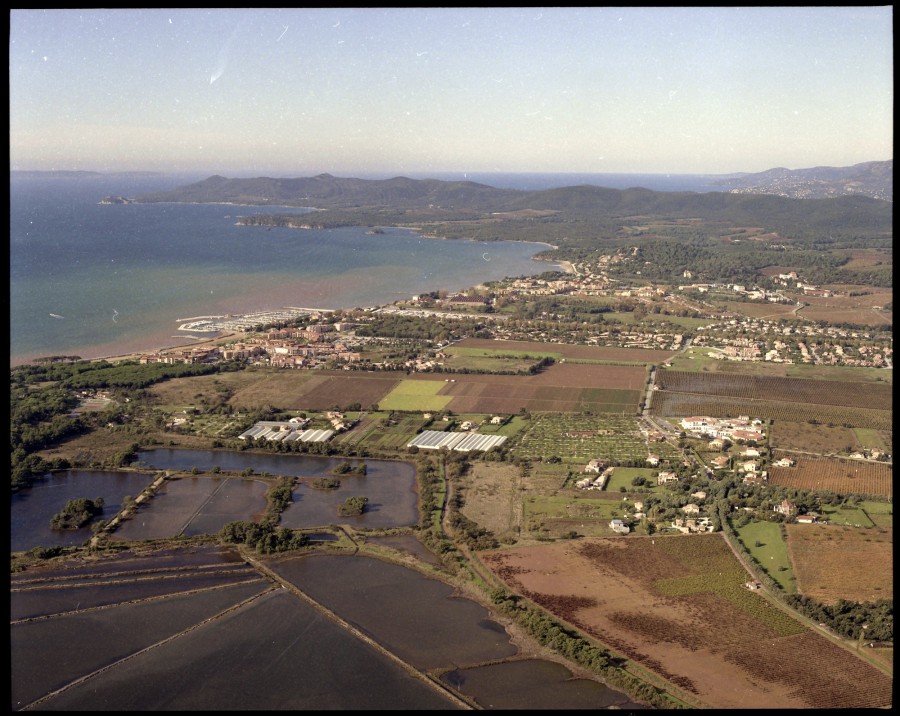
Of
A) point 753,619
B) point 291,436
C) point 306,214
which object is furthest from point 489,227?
point 753,619

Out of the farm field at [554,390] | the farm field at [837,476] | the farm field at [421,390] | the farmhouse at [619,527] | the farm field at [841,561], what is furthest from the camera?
the farm field at [421,390]

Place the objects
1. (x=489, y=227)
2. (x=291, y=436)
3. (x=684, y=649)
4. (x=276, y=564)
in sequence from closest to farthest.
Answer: (x=684, y=649) → (x=276, y=564) → (x=291, y=436) → (x=489, y=227)

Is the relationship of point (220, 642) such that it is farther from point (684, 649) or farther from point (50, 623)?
point (684, 649)

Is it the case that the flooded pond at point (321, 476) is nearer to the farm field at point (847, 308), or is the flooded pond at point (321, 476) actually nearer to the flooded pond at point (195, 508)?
the flooded pond at point (195, 508)

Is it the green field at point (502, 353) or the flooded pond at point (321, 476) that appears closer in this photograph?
the flooded pond at point (321, 476)

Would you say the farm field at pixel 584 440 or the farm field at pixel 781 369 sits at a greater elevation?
the farm field at pixel 781 369

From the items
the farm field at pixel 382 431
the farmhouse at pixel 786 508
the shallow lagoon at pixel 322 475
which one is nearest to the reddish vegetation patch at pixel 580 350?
the farm field at pixel 382 431
